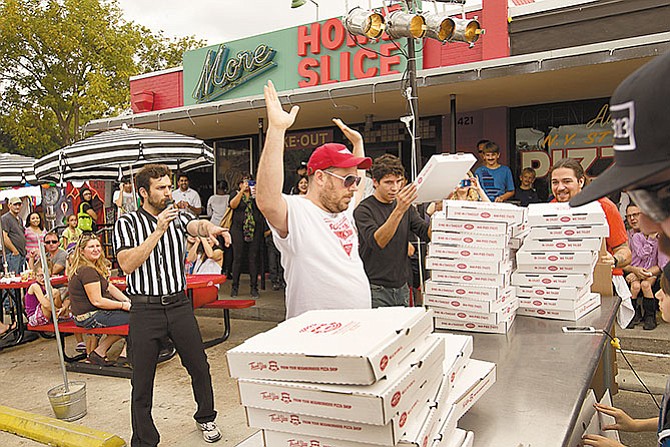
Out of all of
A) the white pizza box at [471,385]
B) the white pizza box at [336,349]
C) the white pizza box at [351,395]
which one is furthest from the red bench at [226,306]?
the white pizza box at [351,395]

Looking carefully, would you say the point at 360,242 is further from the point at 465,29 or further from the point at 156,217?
the point at 465,29

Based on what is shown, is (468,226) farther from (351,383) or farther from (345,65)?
(345,65)

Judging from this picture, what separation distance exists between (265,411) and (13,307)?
8.15 metres

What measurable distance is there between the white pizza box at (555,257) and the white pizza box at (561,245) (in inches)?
0.8

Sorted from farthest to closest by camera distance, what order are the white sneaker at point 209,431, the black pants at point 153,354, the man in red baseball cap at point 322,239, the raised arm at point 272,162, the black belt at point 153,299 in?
1. the white sneaker at point 209,431
2. the black belt at point 153,299
3. the black pants at point 153,354
4. the man in red baseball cap at point 322,239
5. the raised arm at point 272,162

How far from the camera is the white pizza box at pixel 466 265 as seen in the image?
2.96m

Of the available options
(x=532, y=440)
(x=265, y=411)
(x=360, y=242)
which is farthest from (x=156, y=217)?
(x=532, y=440)

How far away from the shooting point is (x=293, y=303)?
2.95 meters

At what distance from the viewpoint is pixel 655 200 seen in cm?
93

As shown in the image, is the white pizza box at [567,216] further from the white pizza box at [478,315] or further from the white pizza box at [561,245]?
the white pizza box at [478,315]

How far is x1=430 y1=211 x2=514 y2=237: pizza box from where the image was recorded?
9.80 feet

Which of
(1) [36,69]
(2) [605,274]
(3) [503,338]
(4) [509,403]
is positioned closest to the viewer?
(4) [509,403]

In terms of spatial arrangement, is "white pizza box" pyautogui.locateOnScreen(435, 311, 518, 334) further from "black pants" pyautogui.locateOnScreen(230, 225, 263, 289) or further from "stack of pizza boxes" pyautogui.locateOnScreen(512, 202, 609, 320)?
"black pants" pyautogui.locateOnScreen(230, 225, 263, 289)

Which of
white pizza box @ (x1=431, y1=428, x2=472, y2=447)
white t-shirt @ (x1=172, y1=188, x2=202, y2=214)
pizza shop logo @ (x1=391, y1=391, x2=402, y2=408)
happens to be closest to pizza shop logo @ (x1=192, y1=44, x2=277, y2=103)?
white t-shirt @ (x1=172, y1=188, x2=202, y2=214)
